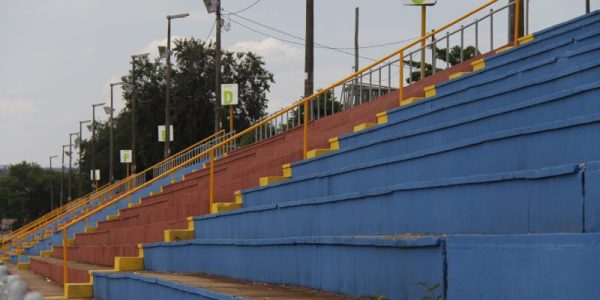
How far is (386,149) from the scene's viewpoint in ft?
39.1

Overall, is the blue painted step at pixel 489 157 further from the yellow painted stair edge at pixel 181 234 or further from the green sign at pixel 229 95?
the green sign at pixel 229 95

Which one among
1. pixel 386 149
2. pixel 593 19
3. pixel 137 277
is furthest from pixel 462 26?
pixel 137 277

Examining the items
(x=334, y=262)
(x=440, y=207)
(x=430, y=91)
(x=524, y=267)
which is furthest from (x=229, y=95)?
(x=524, y=267)

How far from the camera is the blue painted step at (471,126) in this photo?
27.8 ft

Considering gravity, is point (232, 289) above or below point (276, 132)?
below

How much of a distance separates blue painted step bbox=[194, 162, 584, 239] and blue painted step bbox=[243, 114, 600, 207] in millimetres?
602

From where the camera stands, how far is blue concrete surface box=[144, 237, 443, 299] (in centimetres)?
731

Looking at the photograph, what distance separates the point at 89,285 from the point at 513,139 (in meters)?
10.4

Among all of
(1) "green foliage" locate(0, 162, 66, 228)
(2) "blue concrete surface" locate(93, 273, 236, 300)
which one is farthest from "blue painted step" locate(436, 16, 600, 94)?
(1) "green foliage" locate(0, 162, 66, 228)

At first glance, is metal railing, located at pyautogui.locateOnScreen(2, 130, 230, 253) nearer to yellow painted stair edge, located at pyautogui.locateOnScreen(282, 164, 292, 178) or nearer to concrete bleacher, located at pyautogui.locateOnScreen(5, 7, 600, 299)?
yellow painted stair edge, located at pyautogui.locateOnScreen(282, 164, 292, 178)

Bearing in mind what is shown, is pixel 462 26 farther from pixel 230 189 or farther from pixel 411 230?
pixel 411 230

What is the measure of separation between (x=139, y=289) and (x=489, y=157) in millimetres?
5753

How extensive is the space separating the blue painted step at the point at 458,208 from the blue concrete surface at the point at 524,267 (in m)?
0.48

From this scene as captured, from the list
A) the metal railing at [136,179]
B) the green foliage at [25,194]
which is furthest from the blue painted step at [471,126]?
the green foliage at [25,194]
